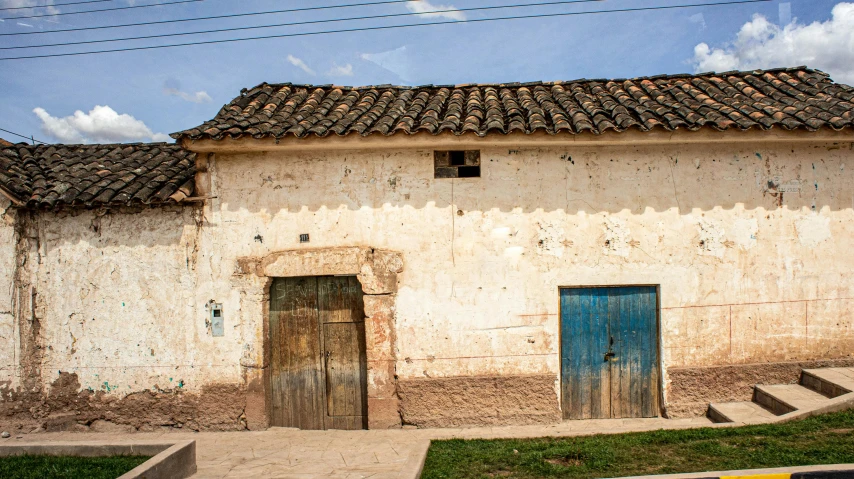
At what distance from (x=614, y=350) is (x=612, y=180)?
2.22 metres

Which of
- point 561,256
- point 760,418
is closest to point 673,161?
point 561,256

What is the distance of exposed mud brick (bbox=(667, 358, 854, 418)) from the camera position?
685 centimetres

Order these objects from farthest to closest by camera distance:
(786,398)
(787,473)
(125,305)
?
(125,305) → (786,398) → (787,473)

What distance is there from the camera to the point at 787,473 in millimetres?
4379

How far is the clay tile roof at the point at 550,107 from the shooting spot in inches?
255

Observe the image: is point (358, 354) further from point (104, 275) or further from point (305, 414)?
point (104, 275)

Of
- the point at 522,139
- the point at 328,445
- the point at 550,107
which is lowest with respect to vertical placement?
the point at 328,445

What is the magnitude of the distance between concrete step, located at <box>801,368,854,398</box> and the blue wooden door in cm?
186

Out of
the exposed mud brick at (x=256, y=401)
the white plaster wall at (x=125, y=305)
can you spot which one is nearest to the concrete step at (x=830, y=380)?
the exposed mud brick at (x=256, y=401)

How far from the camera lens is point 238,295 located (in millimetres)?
6961

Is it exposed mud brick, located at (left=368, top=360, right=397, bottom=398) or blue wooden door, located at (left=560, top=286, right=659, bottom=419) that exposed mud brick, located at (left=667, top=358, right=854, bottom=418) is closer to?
blue wooden door, located at (left=560, top=286, right=659, bottom=419)

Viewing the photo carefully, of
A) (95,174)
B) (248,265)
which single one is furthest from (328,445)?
(95,174)

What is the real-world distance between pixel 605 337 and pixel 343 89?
553cm

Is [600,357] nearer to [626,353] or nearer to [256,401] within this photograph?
[626,353]
